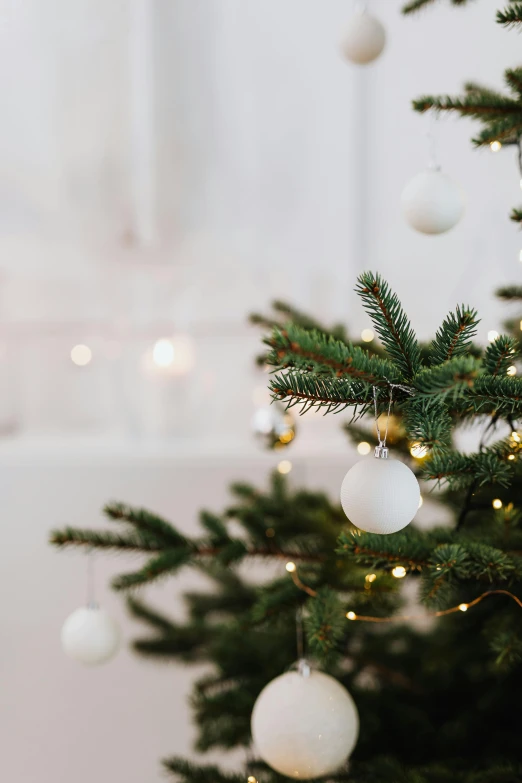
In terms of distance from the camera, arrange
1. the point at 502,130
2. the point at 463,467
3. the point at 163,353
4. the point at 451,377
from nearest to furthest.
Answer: the point at 451,377
the point at 463,467
the point at 502,130
the point at 163,353

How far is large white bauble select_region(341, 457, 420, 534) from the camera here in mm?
405

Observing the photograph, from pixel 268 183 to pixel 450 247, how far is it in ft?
1.31

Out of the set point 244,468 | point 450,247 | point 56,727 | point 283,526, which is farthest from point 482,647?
point 56,727

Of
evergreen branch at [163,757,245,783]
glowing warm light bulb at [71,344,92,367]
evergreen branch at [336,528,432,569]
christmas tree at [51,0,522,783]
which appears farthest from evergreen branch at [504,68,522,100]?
glowing warm light bulb at [71,344,92,367]

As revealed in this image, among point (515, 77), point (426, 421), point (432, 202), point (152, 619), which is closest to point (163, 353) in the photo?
point (152, 619)

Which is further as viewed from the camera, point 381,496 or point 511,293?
point 511,293

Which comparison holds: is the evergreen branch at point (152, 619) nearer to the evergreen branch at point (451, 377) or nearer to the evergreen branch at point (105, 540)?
the evergreen branch at point (105, 540)

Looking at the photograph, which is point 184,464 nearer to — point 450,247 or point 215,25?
point 450,247

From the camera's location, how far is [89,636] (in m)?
0.72

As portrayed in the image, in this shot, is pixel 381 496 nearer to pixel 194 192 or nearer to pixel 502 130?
pixel 502 130

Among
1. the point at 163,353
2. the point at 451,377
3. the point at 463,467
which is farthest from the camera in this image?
the point at 163,353

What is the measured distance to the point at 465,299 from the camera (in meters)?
1.36

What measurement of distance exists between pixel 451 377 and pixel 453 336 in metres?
0.07

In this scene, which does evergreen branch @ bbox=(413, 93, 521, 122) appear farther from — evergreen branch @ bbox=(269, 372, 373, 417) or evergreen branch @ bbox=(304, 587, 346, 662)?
evergreen branch @ bbox=(304, 587, 346, 662)
